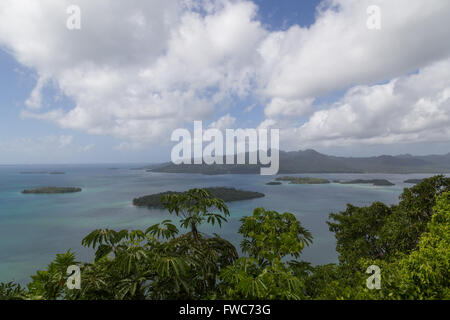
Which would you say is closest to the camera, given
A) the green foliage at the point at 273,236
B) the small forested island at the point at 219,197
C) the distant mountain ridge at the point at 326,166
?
the green foliage at the point at 273,236

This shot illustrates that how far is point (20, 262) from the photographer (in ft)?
80.6

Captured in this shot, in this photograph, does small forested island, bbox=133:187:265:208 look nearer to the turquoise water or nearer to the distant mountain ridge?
the turquoise water

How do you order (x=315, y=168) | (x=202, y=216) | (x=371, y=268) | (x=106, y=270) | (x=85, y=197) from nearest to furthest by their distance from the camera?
(x=106, y=270) → (x=371, y=268) → (x=202, y=216) → (x=85, y=197) → (x=315, y=168)

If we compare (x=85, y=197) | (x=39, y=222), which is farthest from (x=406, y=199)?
(x=85, y=197)

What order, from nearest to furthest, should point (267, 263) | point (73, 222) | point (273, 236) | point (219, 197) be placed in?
point (273, 236), point (267, 263), point (73, 222), point (219, 197)

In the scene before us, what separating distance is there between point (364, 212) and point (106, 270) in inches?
361

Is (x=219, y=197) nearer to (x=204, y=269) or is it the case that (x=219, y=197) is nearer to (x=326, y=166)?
(x=204, y=269)

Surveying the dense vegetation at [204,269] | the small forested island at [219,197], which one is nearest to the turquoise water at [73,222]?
the small forested island at [219,197]

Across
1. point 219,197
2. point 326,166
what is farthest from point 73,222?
point 326,166

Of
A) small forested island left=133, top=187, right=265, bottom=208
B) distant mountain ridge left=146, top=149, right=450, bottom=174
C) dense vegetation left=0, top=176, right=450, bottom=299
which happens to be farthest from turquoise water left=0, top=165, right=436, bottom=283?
distant mountain ridge left=146, top=149, right=450, bottom=174

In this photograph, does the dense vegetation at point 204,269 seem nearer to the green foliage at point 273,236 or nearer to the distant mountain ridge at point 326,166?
the green foliage at point 273,236

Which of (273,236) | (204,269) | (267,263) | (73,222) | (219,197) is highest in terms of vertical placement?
(273,236)
